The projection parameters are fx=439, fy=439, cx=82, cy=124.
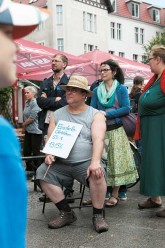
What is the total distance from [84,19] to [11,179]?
44205 mm

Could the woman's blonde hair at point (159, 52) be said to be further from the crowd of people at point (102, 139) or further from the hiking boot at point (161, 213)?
the hiking boot at point (161, 213)

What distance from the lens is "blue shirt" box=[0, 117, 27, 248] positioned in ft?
3.21

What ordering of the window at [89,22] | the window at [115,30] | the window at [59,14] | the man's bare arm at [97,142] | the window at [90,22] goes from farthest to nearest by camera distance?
the window at [115,30] → the window at [89,22] → the window at [90,22] → the window at [59,14] → the man's bare arm at [97,142]

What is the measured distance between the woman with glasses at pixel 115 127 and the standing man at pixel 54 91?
0.56 m

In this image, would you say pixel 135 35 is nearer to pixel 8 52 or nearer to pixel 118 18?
pixel 118 18

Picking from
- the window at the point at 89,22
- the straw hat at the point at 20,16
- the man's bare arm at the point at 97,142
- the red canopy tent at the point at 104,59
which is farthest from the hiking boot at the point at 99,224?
the window at the point at 89,22

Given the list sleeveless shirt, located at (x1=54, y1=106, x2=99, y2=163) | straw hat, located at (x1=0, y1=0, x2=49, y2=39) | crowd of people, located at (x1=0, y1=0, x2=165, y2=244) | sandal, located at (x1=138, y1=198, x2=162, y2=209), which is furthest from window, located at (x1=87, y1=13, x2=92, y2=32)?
straw hat, located at (x1=0, y1=0, x2=49, y2=39)

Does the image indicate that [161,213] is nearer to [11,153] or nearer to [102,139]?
[102,139]

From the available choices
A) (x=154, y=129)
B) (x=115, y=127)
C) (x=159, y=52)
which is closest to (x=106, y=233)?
(x=154, y=129)

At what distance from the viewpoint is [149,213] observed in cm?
475

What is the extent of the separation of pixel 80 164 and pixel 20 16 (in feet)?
11.2

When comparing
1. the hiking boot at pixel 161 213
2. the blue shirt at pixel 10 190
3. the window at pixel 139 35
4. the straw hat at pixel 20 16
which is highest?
the window at pixel 139 35

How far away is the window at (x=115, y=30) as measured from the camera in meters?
47.7

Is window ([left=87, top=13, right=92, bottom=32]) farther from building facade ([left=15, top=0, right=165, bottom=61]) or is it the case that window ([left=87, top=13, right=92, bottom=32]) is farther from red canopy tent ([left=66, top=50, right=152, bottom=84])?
red canopy tent ([left=66, top=50, right=152, bottom=84])
